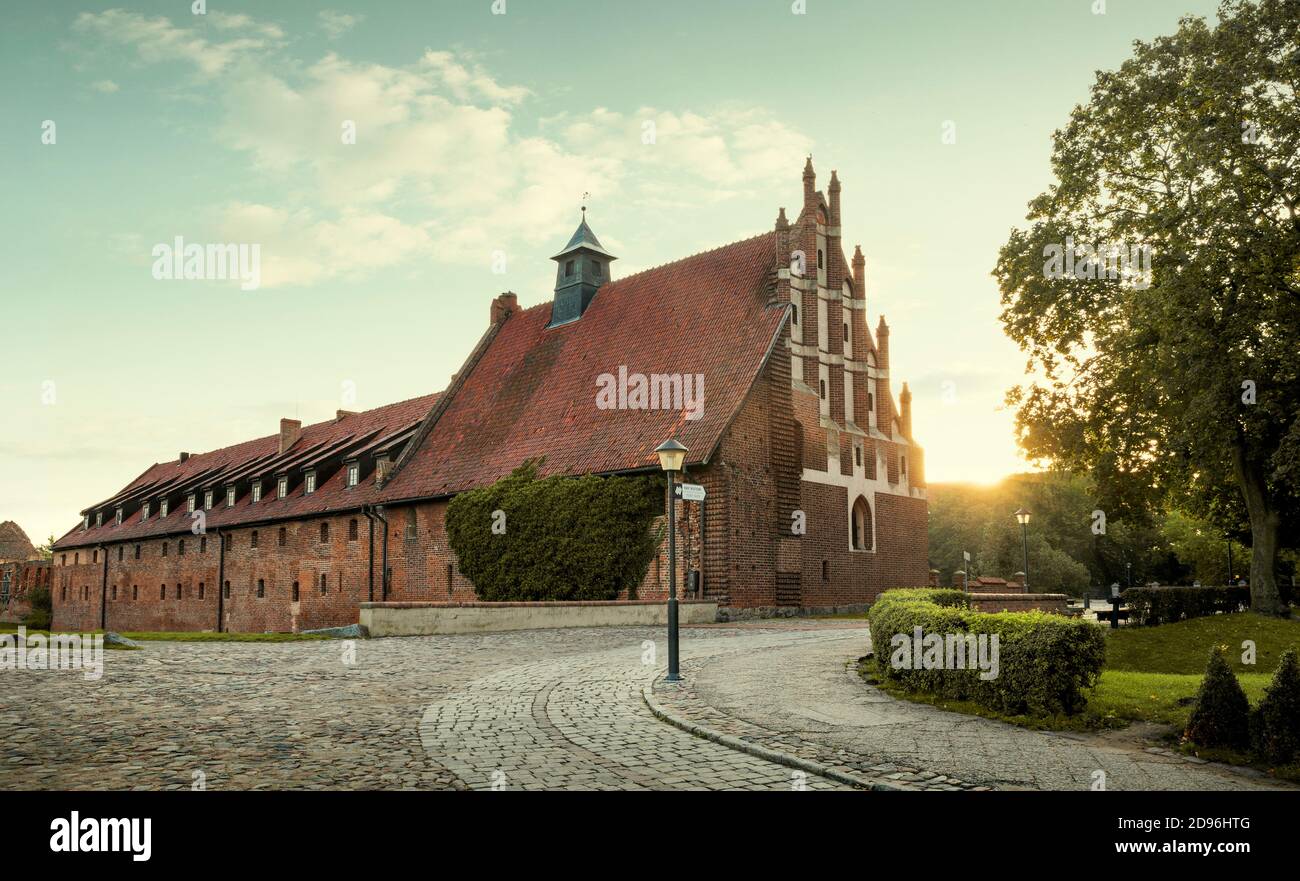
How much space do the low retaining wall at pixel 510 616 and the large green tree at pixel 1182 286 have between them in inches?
456

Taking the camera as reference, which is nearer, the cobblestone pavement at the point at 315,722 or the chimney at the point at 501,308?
the cobblestone pavement at the point at 315,722

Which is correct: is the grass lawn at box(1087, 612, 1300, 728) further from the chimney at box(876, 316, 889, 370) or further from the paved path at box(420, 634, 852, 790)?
the chimney at box(876, 316, 889, 370)

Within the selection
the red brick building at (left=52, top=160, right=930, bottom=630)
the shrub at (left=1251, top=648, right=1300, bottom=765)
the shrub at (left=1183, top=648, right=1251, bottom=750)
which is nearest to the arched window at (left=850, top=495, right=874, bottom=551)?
the red brick building at (left=52, top=160, right=930, bottom=630)

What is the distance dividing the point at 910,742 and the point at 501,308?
119 ft

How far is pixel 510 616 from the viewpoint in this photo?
22.2 meters

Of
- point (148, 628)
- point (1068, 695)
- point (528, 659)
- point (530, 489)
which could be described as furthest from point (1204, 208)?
point (148, 628)

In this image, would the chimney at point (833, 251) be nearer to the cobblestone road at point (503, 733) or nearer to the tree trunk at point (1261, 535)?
the tree trunk at point (1261, 535)

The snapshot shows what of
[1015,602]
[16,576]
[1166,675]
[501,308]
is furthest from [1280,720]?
[16,576]

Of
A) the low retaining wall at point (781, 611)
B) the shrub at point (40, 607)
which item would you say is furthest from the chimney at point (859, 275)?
the shrub at point (40, 607)

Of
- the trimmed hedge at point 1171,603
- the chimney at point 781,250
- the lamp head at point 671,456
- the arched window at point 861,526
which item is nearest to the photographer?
the lamp head at point 671,456

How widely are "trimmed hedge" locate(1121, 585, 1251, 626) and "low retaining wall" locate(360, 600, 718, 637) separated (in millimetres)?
10698

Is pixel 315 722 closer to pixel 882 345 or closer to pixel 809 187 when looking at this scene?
pixel 809 187

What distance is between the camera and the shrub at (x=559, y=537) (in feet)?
89.9

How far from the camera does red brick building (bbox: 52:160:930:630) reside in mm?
28328
